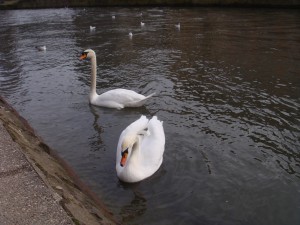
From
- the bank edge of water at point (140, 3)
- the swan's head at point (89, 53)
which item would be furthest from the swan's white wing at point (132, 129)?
the bank edge of water at point (140, 3)

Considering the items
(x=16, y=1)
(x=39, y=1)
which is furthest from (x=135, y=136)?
(x=16, y=1)

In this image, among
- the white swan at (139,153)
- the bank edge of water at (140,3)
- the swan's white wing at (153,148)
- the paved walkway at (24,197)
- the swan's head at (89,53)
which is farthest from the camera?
the bank edge of water at (140,3)

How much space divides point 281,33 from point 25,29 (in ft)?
51.3

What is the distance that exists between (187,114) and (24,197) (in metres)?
5.28

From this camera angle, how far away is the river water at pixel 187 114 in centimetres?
585

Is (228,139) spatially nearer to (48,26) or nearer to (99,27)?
(99,27)

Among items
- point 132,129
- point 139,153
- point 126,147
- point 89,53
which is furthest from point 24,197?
point 89,53

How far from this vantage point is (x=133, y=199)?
601cm

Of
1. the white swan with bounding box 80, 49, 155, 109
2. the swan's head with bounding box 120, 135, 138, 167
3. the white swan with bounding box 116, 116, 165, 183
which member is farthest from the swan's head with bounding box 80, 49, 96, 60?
the swan's head with bounding box 120, 135, 138, 167

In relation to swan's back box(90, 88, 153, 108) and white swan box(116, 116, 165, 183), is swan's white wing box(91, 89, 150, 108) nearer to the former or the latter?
swan's back box(90, 88, 153, 108)

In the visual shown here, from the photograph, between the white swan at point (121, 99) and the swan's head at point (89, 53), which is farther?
the swan's head at point (89, 53)

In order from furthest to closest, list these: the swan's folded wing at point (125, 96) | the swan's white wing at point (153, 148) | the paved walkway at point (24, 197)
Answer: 1. the swan's folded wing at point (125, 96)
2. the swan's white wing at point (153, 148)
3. the paved walkway at point (24, 197)

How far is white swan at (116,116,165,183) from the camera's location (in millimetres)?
6090

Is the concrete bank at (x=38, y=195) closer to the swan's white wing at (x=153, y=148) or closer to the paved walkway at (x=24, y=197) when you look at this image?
the paved walkway at (x=24, y=197)
